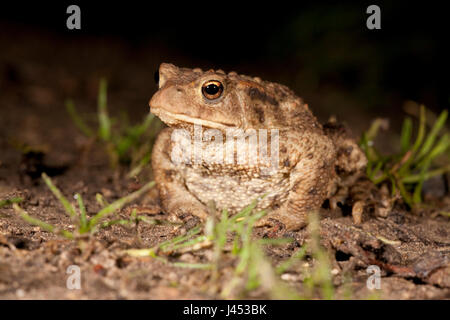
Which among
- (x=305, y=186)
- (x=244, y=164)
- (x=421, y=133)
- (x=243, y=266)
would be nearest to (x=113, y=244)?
(x=243, y=266)

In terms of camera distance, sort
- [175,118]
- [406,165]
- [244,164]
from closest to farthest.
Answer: [175,118] → [244,164] → [406,165]

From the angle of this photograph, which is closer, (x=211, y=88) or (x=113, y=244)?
(x=113, y=244)

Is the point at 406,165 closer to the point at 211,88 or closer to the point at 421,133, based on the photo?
the point at 421,133

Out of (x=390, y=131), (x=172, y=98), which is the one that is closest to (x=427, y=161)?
(x=172, y=98)

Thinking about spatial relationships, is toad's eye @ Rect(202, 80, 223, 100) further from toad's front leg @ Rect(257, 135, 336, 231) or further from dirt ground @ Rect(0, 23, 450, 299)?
dirt ground @ Rect(0, 23, 450, 299)

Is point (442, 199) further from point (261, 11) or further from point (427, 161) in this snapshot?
point (261, 11)

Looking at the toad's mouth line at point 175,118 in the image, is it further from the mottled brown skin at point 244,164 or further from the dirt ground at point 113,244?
the dirt ground at point 113,244
